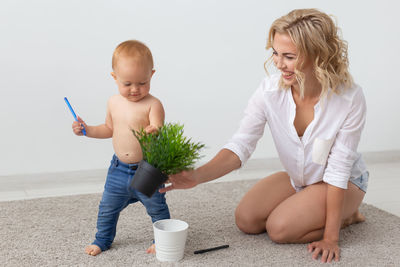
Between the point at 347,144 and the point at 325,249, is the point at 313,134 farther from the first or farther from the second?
the point at 325,249

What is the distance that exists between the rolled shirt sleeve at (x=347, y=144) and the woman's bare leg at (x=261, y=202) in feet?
0.95

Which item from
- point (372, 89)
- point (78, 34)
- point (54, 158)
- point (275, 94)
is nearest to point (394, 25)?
point (372, 89)

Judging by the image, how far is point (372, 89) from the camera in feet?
11.8

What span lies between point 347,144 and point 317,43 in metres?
0.41

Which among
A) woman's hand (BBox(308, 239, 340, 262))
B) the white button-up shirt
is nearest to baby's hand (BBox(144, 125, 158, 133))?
the white button-up shirt

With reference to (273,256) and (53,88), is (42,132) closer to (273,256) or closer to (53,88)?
(53,88)

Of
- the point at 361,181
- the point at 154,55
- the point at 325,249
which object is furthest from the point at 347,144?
the point at 154,55

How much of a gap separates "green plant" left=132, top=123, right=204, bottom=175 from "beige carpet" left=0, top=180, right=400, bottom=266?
414mm

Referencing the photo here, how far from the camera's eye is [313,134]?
6.54 ft

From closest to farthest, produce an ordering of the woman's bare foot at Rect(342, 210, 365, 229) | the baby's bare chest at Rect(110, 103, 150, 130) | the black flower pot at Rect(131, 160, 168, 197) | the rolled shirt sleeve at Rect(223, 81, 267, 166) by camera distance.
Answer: the black flower pot at Rect(131, 160, 168, 197) < the baby's bare chest at Rect(110, 103, 150, 130) < the rolled shirt sleeve at Rect(223, 81, 267, 166) < the woman's bare foot at Rect(342, 210, 365, 229)

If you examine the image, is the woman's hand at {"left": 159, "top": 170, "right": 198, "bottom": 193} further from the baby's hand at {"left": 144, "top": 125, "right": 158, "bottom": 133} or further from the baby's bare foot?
the baby's bare foot

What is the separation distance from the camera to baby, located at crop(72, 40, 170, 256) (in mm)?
1753

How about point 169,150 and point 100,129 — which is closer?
point 169,150

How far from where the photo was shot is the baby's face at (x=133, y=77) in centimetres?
174
